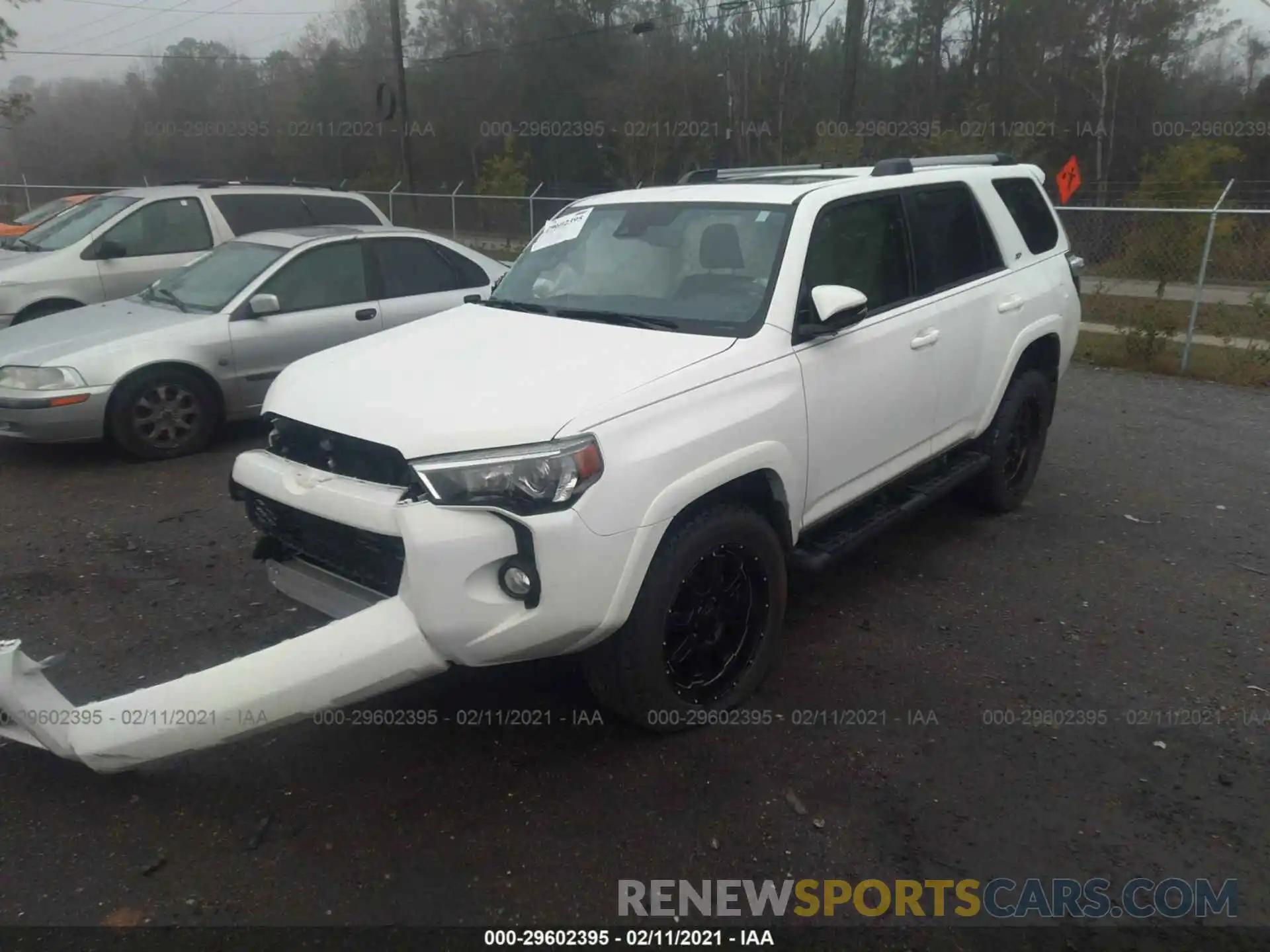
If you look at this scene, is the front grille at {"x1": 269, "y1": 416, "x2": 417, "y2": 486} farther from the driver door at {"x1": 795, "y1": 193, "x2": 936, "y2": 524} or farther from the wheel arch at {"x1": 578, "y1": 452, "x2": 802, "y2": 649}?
the driver door at {"x1": 795, "y1": 193, "x2": 936, "y2": 524}

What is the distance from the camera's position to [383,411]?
310 cm

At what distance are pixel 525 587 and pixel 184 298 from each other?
5.53 metres

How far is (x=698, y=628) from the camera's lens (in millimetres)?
3408

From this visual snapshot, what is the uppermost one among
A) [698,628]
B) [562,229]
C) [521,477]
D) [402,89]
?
[402,89]

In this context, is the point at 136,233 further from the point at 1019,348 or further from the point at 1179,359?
the point at 1179,359

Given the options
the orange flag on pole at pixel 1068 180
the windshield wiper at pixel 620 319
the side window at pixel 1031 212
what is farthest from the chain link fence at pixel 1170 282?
the windshield wiper at pixel 620 319

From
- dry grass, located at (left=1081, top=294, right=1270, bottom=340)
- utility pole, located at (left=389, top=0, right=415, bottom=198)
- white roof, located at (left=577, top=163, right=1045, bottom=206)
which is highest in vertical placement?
utility pole, located at (left=389, top=0, right=415, bottom=198)

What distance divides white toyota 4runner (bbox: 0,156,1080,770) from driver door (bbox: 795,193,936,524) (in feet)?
0.04

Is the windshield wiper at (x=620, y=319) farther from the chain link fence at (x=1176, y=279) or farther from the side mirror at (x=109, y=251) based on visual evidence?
the chain link fence at (x=1176, y=279)

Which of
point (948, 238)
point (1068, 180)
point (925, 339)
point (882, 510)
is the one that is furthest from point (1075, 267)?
point (1068, 180)

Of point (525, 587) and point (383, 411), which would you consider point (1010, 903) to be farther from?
point (383, 411)

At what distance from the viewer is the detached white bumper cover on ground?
279 cm

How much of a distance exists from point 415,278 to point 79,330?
239 cm

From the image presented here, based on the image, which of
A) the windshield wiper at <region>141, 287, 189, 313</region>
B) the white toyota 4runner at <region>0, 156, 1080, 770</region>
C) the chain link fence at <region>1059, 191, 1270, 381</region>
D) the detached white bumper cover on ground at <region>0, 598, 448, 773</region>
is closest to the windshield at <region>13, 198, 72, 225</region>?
the windshield wiper at <region>141, 287, 189, 313</region>
